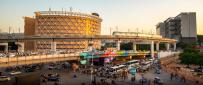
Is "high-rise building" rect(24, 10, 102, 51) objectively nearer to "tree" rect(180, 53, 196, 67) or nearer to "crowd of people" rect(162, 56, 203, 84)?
"crowd of people" rect(162, 56, 203, 84)

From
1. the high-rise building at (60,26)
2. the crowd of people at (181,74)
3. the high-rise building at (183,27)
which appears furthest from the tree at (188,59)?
the high-rise building at (183,27)

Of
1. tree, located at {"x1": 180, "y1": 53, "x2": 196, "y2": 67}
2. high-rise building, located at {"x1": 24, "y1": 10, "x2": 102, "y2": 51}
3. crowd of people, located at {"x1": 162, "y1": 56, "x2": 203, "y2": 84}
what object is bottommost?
crowd of people, located at {"x1": 162, "y1": 56, "x2": 203, "y2": 84}

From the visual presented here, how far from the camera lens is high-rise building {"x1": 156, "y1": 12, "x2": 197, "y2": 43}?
6358 inches

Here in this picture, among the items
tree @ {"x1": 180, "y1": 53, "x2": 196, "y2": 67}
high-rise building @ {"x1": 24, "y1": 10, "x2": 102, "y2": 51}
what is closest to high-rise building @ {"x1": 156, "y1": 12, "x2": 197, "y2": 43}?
high-rise building @ {"x1": 24, "y1": 10, "x2": 102, "y2": 51}

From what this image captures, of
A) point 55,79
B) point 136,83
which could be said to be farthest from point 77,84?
point 136,83

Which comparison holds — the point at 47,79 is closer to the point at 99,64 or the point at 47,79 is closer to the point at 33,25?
the point at 99,64

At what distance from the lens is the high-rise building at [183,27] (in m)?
162

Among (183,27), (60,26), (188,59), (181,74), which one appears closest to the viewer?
(181,74)

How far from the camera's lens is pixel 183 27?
16188 centimetres

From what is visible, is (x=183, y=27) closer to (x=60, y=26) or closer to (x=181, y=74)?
(x=60, y=26)

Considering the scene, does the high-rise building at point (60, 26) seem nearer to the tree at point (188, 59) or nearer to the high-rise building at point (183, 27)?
the high-rise building at point (183, 27)

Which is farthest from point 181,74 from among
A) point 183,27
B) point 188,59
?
point 183,27

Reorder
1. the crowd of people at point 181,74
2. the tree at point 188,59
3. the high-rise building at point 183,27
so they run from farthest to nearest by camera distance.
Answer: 1. the high-rise building at point 183,27
2. the tree at point 188,59
3. the crowd of people at point 181,74

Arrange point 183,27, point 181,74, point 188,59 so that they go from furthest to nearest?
point 183,27
point 188,59
point 181,74
